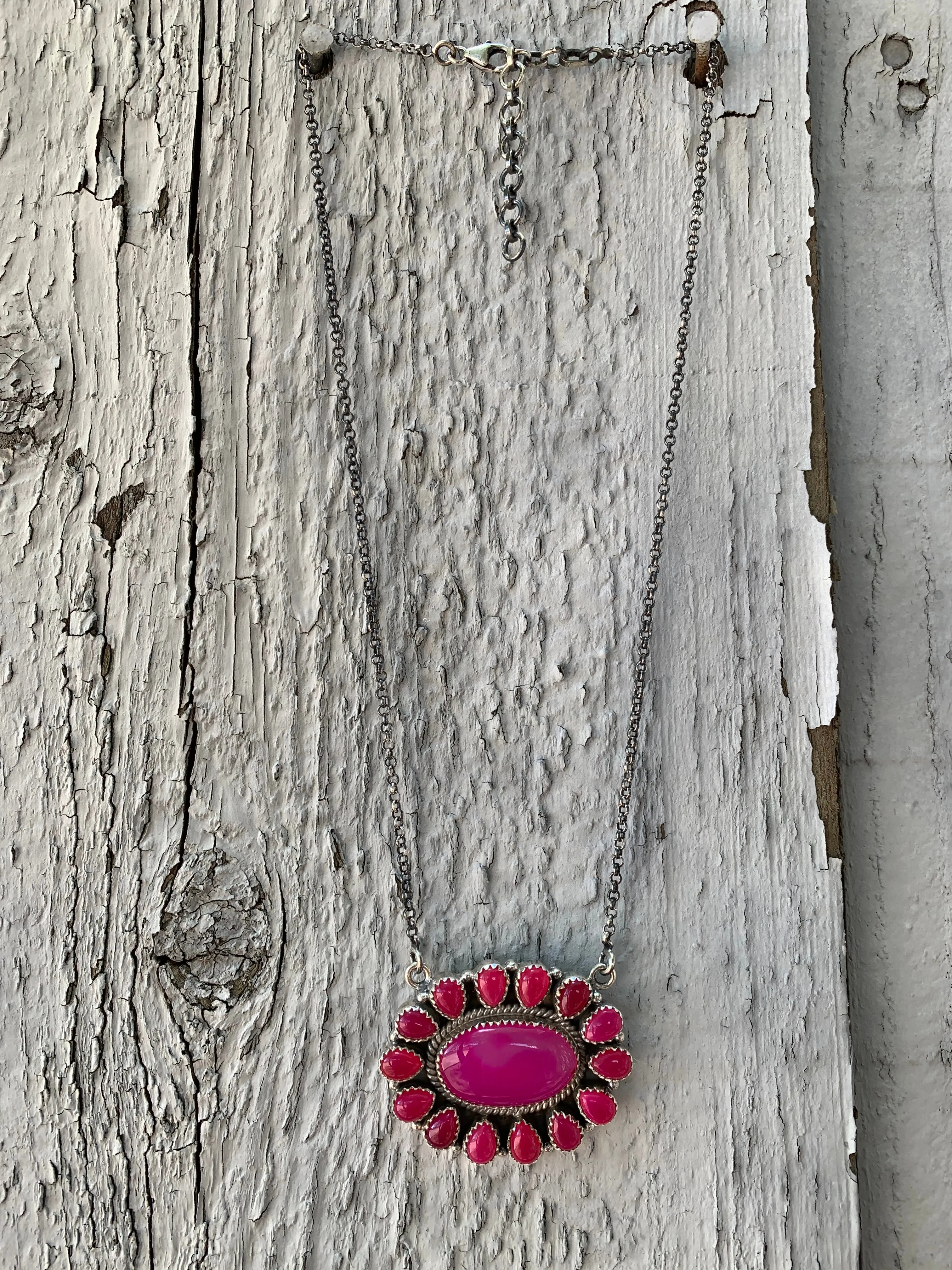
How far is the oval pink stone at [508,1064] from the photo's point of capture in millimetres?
630

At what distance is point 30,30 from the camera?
0.71 m

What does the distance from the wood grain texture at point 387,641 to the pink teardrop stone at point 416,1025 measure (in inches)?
1.4

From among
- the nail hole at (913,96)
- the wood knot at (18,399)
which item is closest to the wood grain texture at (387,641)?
the wood knot at (18,399)

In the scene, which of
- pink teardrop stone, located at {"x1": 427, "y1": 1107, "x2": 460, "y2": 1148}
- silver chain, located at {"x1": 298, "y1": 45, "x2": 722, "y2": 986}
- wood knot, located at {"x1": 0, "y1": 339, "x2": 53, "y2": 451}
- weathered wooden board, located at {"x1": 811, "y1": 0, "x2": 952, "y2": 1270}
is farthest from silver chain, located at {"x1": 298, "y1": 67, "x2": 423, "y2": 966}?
weathered wooden board, located at {"x1": 811, "y1": 0, "x2": 952, "y2": 1270}

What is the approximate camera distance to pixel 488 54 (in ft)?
2.28

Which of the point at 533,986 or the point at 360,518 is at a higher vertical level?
the point at 360,518

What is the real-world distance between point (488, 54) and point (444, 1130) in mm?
775

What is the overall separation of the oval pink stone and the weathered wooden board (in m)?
0.25

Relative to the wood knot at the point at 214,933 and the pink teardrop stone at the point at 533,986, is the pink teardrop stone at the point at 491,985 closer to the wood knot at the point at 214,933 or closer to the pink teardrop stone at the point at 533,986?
the pink teardrop stone at the point at 533,986

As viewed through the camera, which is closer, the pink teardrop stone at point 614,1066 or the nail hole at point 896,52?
the pink teardrop stone at point 614,1066

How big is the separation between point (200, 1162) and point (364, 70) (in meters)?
0.82

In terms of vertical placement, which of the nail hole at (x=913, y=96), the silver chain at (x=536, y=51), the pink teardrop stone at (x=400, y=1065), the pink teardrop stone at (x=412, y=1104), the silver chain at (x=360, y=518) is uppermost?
the nail hole at (x=913, y=96)

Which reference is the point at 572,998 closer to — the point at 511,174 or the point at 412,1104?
the point at 412,1104

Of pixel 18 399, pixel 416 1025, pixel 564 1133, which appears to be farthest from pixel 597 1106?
pixel 18 399
